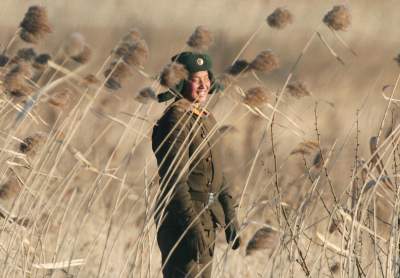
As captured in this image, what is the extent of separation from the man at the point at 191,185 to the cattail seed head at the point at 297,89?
0.75 meters

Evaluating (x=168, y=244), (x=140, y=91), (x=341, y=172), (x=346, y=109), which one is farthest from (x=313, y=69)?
(x=140, y=91)

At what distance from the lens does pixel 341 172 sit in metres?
12.5

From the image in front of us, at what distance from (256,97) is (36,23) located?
695 millimetres

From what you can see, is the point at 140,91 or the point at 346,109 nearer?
→ the point at 140,91

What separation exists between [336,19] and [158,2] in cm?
1395

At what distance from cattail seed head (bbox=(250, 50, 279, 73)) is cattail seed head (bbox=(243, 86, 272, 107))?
2.6 inches

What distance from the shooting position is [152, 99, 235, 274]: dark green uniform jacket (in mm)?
5512

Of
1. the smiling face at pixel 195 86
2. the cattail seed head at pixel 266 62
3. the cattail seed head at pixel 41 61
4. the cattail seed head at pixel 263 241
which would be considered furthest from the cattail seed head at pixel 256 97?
the smiling face at pixel 195 86

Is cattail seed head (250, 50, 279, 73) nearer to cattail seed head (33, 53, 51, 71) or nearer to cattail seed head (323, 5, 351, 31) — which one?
cattail seed head (323, 5, 351, 31)

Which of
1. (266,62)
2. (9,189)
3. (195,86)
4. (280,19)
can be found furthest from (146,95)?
(195,86)

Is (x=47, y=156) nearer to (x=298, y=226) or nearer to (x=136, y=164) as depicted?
(x=298, y=226)

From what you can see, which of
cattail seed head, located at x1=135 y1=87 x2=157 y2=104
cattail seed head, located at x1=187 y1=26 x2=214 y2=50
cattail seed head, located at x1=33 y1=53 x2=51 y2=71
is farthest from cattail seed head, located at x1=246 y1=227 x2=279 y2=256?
cattail seed head, located at x1=33 y1=53 x2=51 y2=71

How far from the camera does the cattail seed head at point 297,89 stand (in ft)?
15.4

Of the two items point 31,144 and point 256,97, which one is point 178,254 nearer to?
point 31,144
